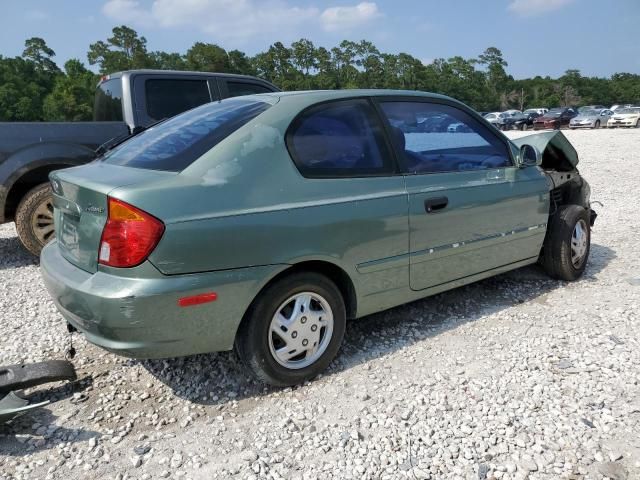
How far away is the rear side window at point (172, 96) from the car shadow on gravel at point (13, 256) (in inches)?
84.3

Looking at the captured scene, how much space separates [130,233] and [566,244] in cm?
365

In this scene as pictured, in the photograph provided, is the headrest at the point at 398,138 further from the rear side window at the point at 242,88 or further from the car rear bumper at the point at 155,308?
the rear side window at the point at 242,88

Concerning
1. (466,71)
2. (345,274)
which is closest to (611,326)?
(345,274)

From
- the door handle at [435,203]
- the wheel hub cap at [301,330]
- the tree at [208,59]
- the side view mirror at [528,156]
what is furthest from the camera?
the tree at [208,59]

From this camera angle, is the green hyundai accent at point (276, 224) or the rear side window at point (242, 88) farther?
the rear side window at point (242, 88)

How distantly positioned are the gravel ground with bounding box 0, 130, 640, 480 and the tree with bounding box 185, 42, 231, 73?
61748 millimetres

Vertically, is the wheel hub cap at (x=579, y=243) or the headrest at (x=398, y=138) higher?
the headrest at (x=398, y=138)

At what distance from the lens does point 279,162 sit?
2686mm

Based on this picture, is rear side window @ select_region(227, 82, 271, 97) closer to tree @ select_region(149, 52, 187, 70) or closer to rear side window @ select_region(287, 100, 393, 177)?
rear side window @ select_region(287, 100, 393, 177)

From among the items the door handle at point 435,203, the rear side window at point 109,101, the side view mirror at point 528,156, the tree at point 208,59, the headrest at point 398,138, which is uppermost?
the tree at point 208,59

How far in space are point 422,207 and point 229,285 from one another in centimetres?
141

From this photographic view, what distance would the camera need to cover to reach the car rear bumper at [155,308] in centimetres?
231

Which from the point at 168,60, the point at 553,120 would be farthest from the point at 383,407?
the point at 168,60

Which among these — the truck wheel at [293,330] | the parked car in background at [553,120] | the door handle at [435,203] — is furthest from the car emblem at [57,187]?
the parked car in background at [553,120]
